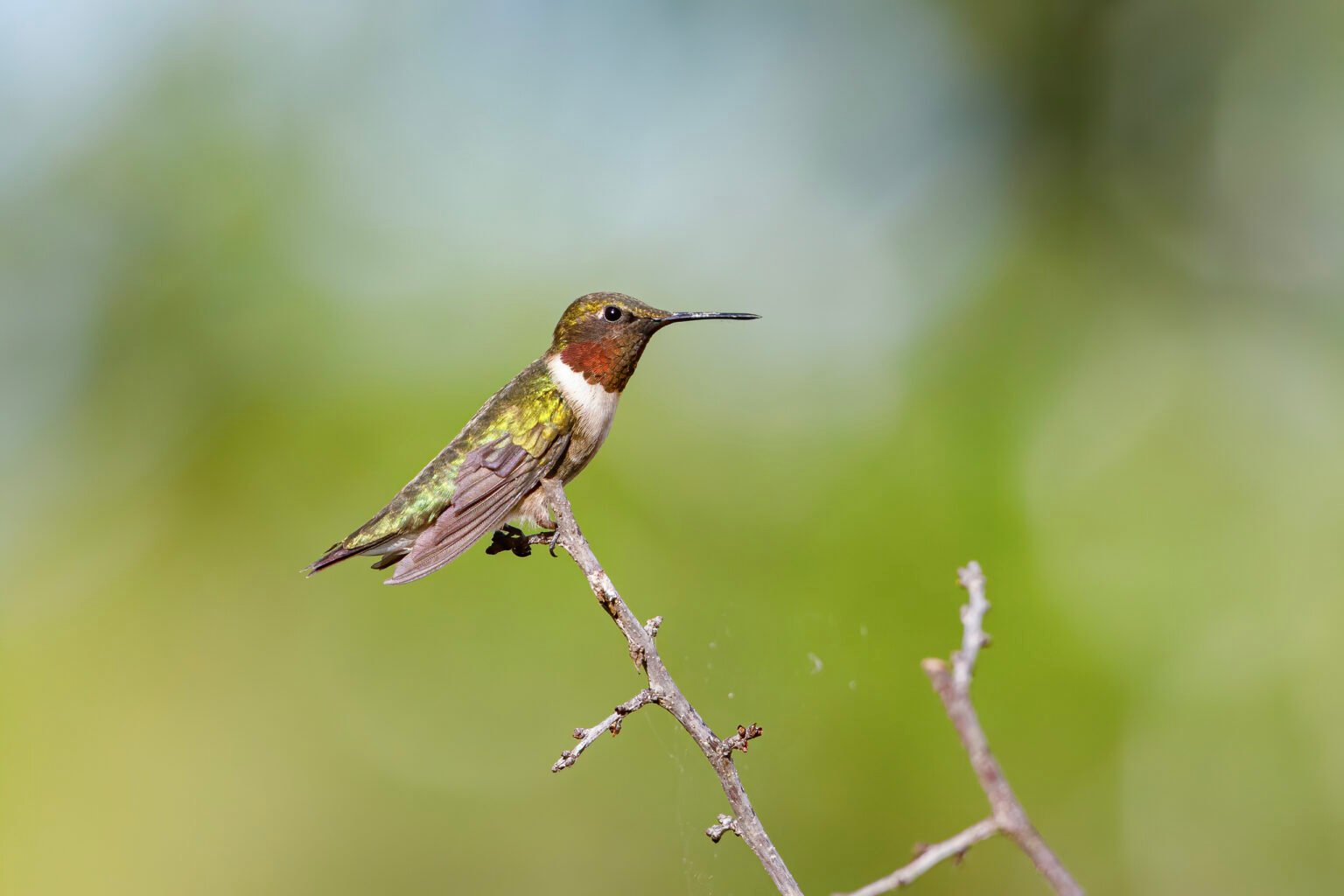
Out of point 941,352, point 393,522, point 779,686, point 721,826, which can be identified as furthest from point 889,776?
point 721,826

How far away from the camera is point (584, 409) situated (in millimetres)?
3859

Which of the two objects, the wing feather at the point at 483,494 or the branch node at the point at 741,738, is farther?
the wing feather at the point at 483,494

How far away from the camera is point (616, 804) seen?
27.2ft

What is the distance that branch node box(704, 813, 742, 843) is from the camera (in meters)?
2.15

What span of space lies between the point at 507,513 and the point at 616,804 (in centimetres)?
526

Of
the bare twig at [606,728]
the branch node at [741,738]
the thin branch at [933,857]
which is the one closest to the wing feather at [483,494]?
the bare twig at [606,728]

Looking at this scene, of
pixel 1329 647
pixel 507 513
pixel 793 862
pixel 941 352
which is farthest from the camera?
pixel 941 352

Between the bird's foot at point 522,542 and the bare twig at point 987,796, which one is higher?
the bird's foot at point 522,542

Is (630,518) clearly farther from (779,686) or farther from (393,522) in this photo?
(393,522)

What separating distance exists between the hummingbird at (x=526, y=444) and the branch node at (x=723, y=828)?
1.42 m

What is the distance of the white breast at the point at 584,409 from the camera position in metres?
3.85

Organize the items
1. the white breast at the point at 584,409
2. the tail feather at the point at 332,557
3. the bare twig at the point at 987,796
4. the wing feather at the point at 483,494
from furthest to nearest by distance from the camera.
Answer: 1. the white breast at the point at 584,409
2. the tail feather at the point at 332,557
3. the wing feather at the point at 483,494
4. the bare twig at the point at 987,796

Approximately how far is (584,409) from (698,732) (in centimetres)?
181

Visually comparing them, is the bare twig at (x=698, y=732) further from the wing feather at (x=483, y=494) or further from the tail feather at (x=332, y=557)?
the tail feather at (x=332, y=557)
